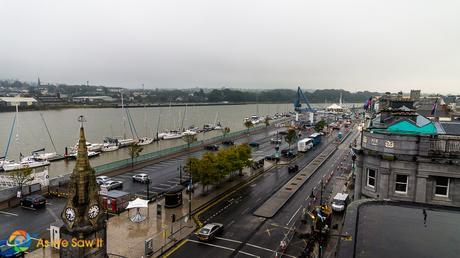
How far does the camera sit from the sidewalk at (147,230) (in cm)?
2769

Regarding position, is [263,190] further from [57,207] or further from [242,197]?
[57,207]

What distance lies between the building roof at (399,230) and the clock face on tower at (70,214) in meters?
11.5

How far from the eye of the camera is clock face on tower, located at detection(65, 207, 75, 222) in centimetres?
1496

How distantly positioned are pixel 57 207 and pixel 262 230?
23.6 metres

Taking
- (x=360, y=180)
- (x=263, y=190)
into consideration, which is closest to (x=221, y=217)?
(x=263, y=190)

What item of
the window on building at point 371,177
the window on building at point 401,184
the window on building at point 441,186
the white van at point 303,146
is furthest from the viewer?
the white van at point 303,146

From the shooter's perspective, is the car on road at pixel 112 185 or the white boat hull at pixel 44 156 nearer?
the car on road at pixel 112 185

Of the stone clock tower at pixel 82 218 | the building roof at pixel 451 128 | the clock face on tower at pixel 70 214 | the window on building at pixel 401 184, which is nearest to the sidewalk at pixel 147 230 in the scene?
the stone clock tower at pixel 82 218

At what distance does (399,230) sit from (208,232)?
18.4 meters

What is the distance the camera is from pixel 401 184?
2869 centimetres

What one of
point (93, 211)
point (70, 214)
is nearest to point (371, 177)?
point (93, 211)

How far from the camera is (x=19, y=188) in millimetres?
40812

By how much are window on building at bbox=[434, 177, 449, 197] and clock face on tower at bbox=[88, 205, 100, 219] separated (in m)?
26.1

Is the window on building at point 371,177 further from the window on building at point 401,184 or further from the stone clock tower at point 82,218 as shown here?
the stone clock tower at point 82,218
